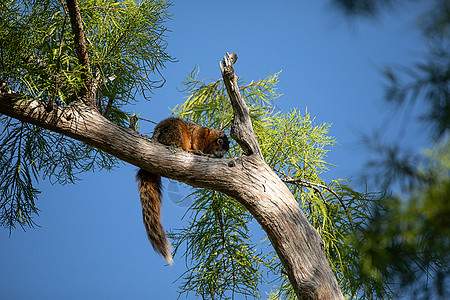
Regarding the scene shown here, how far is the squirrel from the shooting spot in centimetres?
253

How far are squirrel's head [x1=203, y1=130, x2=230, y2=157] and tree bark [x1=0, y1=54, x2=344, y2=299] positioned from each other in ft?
1.36

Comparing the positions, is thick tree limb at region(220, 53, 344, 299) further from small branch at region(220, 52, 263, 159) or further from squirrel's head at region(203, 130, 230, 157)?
squirrel's head at region(203, 130, 230, 157)

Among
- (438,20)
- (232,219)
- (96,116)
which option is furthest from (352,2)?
(232,219)

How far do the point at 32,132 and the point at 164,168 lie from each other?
114 cm

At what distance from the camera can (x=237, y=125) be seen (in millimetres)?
2654

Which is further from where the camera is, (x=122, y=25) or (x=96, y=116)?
(x=122, y=25)

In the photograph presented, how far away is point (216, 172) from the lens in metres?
2.42

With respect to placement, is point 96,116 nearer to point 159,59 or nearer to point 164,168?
point 164,168

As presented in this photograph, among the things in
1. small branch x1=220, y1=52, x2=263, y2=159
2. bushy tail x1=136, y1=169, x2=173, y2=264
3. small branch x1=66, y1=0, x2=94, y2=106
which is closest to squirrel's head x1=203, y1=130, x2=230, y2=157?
small branch x1=220, y1=52, x2=263, y2=159

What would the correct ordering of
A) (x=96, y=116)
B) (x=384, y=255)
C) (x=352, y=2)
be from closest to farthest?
1. (x=384, y=255)
2. (x=352, y=2)
3. (x=96, y=116)

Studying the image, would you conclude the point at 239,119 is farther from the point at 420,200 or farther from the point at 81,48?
the point at 420,200

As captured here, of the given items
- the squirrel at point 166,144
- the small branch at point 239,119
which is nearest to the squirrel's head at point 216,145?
the squirrel at point 166,144

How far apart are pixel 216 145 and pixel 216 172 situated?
535 mm

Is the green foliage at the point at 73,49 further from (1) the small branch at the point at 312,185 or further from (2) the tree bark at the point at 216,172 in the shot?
(1) the small branch at the point at 312,185
